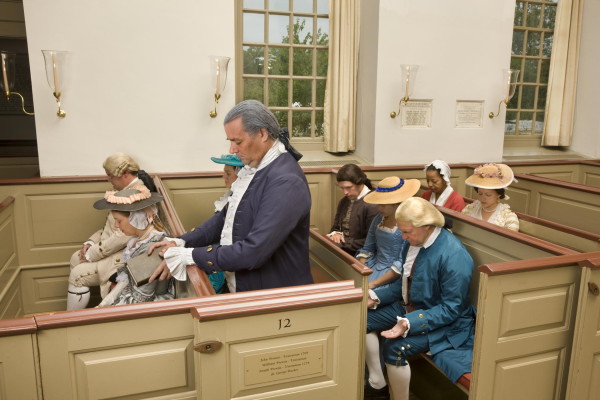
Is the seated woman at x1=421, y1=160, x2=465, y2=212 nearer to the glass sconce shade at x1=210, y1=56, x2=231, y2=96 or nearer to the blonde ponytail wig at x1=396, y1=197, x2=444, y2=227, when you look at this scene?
the blonde ponytail wig at x1=396, y1=197, x2=444, y2=227

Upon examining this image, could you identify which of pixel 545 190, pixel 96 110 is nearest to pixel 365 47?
pixel 545 190

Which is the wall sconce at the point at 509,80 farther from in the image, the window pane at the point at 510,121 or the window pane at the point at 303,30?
the window pane at the point at 303,30

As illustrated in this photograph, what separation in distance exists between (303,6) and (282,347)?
18.3 feet

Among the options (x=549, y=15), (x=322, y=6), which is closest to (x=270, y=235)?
(x=322, y=6)

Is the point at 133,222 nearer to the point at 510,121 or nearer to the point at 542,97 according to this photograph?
the point at 510,121

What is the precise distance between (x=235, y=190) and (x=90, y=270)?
2.17m

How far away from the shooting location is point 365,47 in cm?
649

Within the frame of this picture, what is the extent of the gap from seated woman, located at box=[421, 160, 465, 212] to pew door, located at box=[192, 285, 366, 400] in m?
2.80

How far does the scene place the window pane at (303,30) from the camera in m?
6.59

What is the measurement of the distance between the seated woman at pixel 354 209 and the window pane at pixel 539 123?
4842mm

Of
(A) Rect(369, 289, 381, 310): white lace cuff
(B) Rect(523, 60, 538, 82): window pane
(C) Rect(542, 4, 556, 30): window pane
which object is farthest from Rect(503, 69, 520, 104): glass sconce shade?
(A) Rect(369, 289, 381, 310): white lace cuff

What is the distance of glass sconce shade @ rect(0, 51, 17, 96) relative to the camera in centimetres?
486

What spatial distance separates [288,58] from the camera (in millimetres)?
6629

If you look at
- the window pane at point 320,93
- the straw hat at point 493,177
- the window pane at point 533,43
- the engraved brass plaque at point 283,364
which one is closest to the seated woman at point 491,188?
the straw hat at point 493,177
